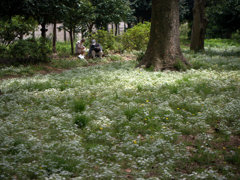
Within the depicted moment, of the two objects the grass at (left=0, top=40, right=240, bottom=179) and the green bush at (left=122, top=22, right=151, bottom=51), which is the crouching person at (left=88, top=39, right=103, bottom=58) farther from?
the grass at (left=0, top=40, right=240, bottom=179)

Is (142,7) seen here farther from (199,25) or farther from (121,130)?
(121,130)

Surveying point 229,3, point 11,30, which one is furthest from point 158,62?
point 229,3

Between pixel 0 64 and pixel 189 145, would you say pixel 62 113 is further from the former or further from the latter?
pixel 0 64

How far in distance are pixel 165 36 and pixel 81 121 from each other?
6830 millimetres

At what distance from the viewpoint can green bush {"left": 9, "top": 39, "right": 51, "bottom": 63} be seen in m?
12.9

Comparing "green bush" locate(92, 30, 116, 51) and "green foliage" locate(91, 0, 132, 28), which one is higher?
"green foliage" locate(91, 0, 132, 28)

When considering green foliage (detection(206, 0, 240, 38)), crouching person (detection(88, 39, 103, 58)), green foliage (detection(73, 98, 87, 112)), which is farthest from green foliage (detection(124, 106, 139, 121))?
green foliage (detection(206, 0, 240, 38))

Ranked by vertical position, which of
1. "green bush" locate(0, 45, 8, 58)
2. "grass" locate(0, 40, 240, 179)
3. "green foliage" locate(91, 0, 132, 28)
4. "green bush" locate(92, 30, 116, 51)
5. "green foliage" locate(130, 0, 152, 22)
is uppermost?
"green foliage" locate(130, 0, 152, 22)

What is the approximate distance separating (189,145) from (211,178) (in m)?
1.28

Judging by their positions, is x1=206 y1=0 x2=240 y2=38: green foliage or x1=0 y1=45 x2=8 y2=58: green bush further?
x1=206 y1=0 x2=240 y2=38: green foliage

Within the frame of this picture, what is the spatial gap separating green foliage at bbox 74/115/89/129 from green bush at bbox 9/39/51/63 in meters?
8.62

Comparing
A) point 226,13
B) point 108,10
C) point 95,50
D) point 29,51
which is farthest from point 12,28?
point 226,13

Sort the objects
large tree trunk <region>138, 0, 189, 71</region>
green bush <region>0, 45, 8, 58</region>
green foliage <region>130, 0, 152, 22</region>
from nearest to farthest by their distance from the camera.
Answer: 1. large tree trunk <region>138, 0, 189, 71</region>
2. green bush <region>0, 45, 8, 58</region>
3. green foliage <region>130, 0, 152, 22</region>

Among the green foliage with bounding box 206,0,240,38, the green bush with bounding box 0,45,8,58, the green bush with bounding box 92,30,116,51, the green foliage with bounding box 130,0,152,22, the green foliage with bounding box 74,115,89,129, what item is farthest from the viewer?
the green foliage with bounding box 130,0,152,22
